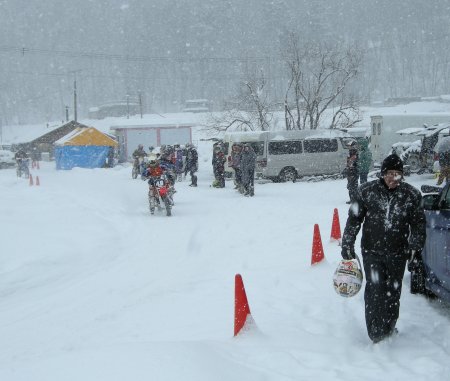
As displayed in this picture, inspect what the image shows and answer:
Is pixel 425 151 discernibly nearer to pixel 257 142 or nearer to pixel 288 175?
pixel 288 175

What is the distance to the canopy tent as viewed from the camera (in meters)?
42.2

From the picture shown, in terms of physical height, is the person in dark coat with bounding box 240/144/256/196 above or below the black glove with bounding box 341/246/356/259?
above

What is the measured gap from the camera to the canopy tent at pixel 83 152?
42.2 meters

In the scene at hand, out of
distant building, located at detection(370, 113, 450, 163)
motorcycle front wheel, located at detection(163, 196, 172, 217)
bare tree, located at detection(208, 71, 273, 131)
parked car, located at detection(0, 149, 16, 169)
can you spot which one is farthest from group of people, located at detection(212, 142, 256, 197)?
parked car, located at detection(0, 149, 16, 169)

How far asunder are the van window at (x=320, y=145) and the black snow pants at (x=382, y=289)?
20438 millimetres

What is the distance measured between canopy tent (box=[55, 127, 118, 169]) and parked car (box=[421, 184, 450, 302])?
38.0m

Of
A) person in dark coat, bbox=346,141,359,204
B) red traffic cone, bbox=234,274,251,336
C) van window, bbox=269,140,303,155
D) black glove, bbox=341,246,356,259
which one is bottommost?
red traffic cone, bbox=234,274,251,336

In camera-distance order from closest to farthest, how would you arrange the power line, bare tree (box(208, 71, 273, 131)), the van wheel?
the van wheel < bare tree (box(208, 71, 273, 131)) < the power line

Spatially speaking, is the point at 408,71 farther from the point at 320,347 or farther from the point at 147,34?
the point at 320,347

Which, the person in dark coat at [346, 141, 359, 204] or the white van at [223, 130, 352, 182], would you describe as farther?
the white van at [223, 130, 352, 182]

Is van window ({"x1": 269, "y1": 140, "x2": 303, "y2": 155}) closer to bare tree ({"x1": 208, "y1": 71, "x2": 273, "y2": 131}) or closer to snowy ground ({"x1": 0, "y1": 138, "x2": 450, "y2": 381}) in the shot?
snowy ground ({"x1": 0, "y1": 138, "x2": 450, "y2": 381})

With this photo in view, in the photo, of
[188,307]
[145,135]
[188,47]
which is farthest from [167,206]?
[188,47]

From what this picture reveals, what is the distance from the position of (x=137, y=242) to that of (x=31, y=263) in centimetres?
254

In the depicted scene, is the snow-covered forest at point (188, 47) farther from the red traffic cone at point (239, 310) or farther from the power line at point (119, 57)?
the red traffic cone at point (239, 310)
